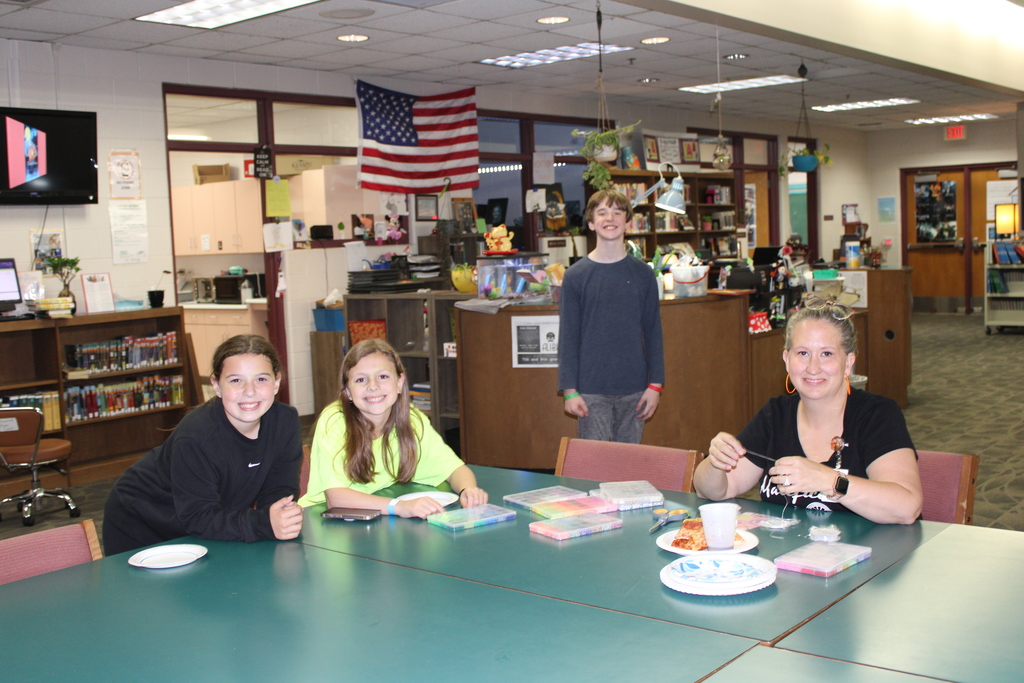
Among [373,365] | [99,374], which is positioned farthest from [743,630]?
[99,374]

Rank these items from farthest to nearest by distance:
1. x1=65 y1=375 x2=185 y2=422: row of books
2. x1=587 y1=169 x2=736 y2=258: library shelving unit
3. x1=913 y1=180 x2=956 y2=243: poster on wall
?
x1=913 y1=180 x2=956 y2=243: poster on wall → x1=587 y1=169 x2=736 y2=258: library shelving unit → x1=65 y1=375 x2=185 y2=422: row of books

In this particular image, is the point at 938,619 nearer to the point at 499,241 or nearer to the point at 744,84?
the point at 499,241

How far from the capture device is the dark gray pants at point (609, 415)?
→ 174 inches

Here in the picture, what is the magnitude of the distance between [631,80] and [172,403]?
225 inches

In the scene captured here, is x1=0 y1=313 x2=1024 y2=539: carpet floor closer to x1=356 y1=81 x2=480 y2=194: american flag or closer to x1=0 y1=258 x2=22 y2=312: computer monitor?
x1=0 y1=258 x2=22 y2=312: computer monitor

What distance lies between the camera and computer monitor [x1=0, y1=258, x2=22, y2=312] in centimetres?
622

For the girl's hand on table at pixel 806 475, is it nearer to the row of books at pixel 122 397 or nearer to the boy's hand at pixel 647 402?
the boy's hand at pixel 647 402

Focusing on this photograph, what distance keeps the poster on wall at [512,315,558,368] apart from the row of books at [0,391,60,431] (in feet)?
10.3

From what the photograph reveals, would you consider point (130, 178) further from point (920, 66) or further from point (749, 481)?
point (920, 66)

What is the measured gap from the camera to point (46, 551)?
2.25 m

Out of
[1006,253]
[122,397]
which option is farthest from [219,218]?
[1006,253]

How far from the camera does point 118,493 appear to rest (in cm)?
280

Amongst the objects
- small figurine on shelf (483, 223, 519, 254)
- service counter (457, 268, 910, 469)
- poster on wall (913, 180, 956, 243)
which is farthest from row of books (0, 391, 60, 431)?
poster on wall (913, 180, 956, 243)

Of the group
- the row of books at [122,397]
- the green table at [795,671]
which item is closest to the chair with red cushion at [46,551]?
the green table at [795,671]
